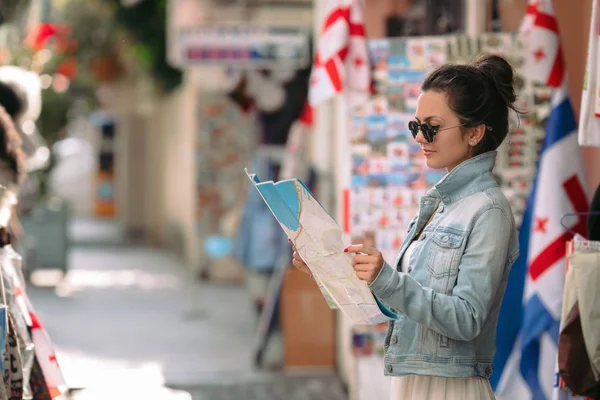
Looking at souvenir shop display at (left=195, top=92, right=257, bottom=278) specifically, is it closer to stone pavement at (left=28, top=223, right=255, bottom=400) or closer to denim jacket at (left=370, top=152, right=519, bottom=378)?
stone pavement at (left=28, top=223, right=255, bottom=400)

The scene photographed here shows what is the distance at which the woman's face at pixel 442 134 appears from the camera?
246cm

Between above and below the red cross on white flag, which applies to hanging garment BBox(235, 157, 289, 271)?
below

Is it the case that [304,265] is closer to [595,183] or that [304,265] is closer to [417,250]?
[417,250]

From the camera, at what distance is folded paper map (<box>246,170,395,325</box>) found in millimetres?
2355

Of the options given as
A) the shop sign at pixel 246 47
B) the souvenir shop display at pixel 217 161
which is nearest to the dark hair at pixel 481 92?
the shop sign at pixel 246 47

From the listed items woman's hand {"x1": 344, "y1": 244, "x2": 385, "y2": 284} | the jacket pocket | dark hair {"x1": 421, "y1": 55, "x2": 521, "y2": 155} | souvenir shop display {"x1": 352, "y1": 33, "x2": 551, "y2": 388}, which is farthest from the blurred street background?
woman's hand {"x1": 344, "y1": 244, "x2": 385, "y2": 284}

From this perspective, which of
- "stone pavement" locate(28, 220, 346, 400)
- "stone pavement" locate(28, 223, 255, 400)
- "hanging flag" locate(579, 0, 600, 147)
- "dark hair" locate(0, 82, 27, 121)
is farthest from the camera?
"stone pavement" locate(28, 223, 255, 400)

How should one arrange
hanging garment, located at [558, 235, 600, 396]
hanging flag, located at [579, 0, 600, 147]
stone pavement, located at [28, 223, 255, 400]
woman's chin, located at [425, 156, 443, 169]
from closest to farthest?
1. woman's chin, located at [425, 156, 443, 169]
2. hanging garment, located at [558, 235, 600, 396]
3. hanging flag, located at [579, 0, 600, 147]
4. stone pavement, located at [28, 223, 255, 400]

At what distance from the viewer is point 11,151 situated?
3.79 metres

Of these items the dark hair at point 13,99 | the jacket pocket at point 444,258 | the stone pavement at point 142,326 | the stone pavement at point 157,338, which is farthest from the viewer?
the stone pavement at point 142,326

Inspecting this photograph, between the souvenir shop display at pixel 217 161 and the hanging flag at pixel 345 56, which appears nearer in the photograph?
the hanging flag at pixel 345 56

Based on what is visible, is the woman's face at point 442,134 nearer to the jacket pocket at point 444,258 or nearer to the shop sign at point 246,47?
the jacket pocket at point 444,258

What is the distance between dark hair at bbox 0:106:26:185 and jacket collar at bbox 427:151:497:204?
200 centimetres

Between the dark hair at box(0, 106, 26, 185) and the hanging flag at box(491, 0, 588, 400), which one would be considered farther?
the hanging flag at box(491, 0, 588, 400)
